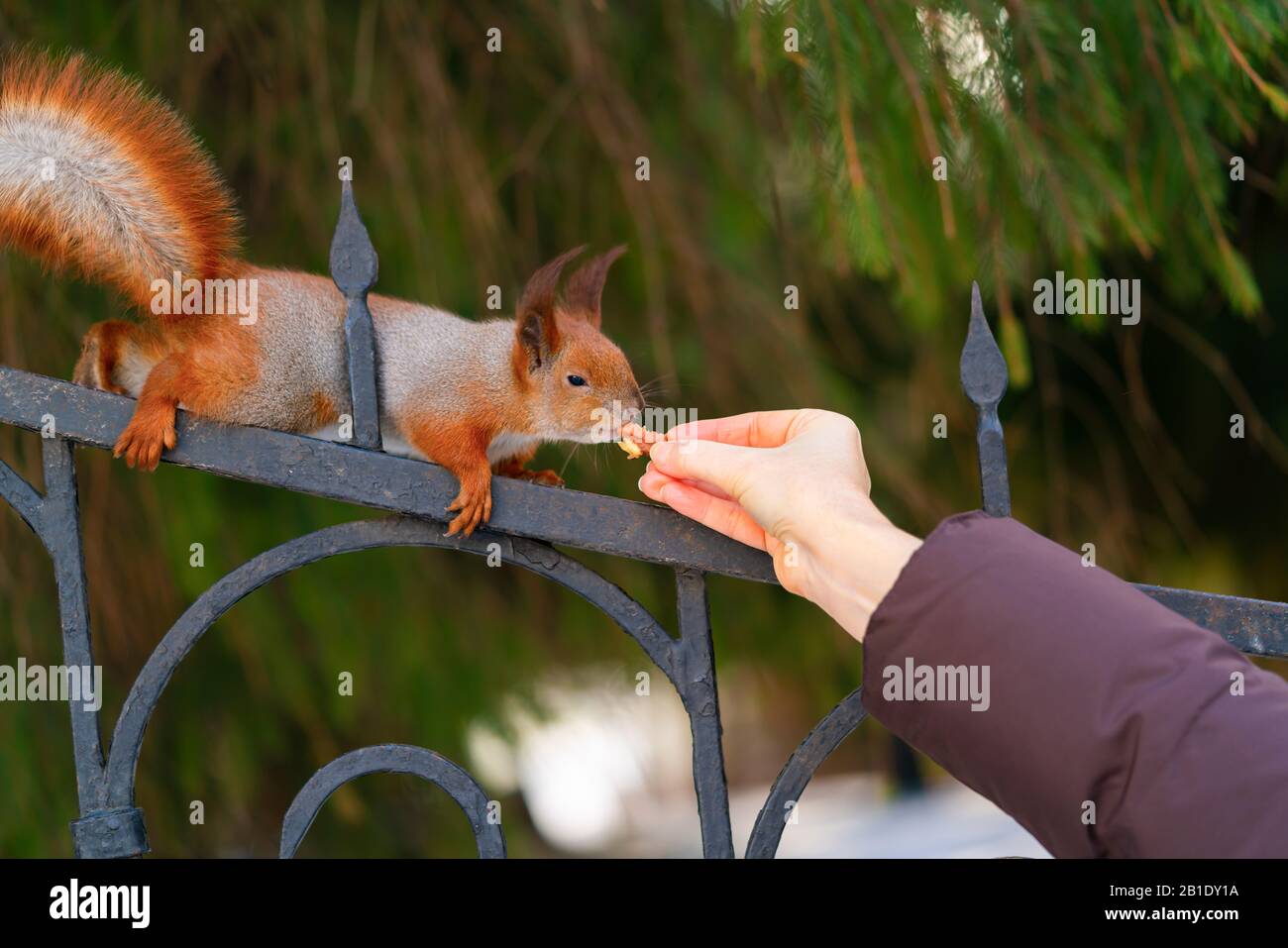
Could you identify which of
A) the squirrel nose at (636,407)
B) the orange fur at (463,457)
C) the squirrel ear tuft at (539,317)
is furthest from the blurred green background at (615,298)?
the orange fur at (463,457)

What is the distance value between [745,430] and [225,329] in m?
0.46

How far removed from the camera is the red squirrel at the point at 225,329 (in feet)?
3.07

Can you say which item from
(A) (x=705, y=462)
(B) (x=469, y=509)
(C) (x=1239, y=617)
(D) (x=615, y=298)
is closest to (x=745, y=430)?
(A) (x=705, y=462)

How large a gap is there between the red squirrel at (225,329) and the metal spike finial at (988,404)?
11.5 inches

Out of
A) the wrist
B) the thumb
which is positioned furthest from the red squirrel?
the wrist

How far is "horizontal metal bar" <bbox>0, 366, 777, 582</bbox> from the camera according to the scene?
0.81 meters

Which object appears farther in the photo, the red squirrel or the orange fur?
the red squirrel

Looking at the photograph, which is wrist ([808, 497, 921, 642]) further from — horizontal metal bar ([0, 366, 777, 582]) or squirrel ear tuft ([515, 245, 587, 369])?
squirrel ear tuft ([515, 245, 587, 369])

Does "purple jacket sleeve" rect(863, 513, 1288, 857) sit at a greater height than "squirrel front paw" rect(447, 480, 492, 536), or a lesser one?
lesser

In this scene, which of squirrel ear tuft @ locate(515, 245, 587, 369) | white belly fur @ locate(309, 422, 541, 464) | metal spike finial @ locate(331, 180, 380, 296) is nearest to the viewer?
metal spike finial @ locate(331, 180, 380, 296)

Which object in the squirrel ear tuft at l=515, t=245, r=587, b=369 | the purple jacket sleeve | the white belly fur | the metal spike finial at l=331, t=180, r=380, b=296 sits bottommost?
the purple jacket sleeve

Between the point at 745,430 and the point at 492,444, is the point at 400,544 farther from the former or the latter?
the point at 492,444

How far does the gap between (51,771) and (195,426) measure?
2.67 feet
